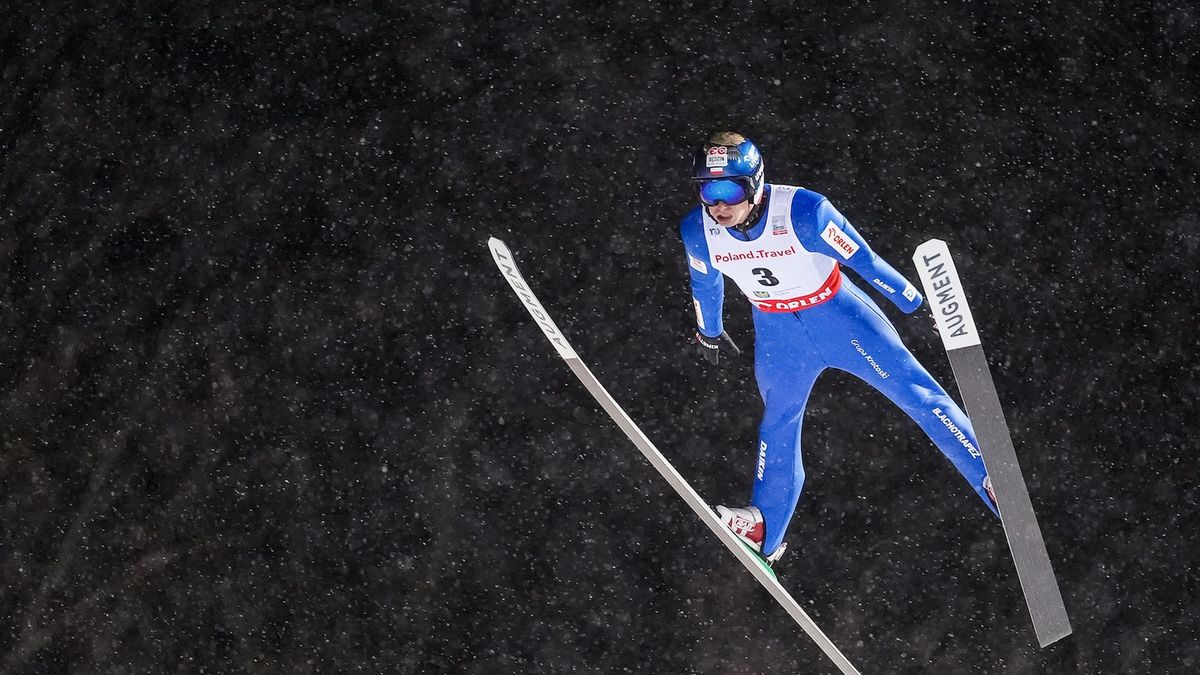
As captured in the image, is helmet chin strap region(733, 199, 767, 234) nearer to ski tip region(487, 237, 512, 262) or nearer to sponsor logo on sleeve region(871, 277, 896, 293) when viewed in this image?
sponsor logo on sleeve region(871, 277, 896, 293)

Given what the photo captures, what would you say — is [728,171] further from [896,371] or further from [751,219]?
[896,371]

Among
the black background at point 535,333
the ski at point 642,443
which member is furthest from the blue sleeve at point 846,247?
the ski at point 642,443

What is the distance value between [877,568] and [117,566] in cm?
284

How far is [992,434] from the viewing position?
3.77 metres

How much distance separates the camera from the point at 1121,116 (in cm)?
432

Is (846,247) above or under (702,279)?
above

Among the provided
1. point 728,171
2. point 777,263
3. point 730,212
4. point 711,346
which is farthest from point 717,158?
point 711,346

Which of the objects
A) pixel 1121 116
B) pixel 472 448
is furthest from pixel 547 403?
pixel 1121 116

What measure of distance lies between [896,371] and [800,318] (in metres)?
0.34

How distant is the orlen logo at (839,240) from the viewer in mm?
3566

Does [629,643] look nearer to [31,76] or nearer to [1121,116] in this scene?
[1121,116]

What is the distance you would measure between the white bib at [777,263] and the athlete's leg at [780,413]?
98mm

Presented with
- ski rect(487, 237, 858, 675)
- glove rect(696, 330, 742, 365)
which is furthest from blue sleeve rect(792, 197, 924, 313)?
ski rect(487, 237, 858, 675)

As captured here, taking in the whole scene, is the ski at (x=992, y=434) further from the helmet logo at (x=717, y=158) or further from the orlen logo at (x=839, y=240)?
the helmet logo at (x=717, y=158)
